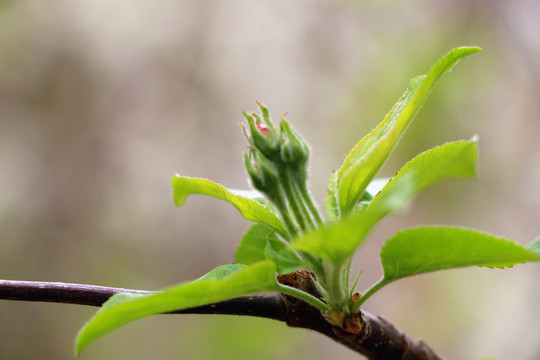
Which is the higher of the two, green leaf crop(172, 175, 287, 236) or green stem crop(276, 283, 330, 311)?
green leaf crop(172, 175, 287, 236)

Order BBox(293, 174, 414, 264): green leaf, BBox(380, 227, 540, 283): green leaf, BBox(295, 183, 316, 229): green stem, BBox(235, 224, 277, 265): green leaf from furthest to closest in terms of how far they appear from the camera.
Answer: BBox(235, 224, 277, 265): green leaf
BBox(295, 183, 316, 229): green stem
BBox(380, 227, 540, 283): green leaf
BBox(293, 174, 414, 264): green leaf

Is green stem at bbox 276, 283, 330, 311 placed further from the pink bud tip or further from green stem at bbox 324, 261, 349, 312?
the pink bud tip

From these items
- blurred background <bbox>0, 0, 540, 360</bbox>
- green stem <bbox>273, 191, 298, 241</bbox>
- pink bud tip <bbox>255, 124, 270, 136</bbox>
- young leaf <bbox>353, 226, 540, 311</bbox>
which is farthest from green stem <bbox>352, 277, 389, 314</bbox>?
blurred background <bbox>0, 0, 540, 360</bbox>

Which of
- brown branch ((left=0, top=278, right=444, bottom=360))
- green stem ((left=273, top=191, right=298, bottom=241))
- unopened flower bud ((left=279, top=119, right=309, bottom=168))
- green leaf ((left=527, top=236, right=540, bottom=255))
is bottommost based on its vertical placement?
brown branch ((left=0, top=278, right=444, bottom=360))

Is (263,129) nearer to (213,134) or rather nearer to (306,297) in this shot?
(306,297)

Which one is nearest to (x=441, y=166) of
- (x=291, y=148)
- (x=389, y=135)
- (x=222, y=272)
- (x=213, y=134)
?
(x=389, y=135)

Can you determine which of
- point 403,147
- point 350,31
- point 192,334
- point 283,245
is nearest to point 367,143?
point 283,245

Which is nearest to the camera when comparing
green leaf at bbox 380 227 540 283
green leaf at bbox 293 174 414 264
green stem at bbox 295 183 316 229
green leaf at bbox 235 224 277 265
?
green leaf at bbox 293 174 414 264

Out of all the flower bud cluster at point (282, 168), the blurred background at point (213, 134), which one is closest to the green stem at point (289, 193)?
the flower bud cluster at point (282, 168)

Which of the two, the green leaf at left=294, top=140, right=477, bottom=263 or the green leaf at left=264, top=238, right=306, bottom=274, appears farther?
the green leaf at left=264, top=238, right=306, bottom=274
